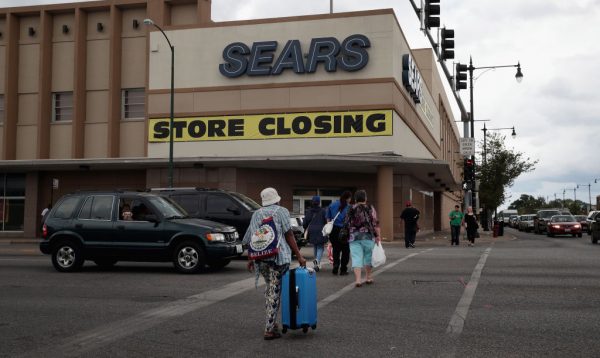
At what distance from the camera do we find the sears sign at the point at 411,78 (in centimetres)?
3172

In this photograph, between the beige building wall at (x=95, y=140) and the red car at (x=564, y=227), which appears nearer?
the beige building wall at (x=95, y=140)

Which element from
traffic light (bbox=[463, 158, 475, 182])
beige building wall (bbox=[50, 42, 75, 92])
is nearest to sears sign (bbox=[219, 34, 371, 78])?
traffic light (bbox=[463, 158, 475, 182])

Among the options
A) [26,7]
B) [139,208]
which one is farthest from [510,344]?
[26,7]

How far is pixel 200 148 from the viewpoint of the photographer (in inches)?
1249

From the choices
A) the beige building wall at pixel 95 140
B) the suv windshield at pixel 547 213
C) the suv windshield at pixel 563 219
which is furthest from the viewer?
the suv windshield at pixel 547 213

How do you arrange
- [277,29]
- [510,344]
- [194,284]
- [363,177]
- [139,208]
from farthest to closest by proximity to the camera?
1. [363,177]
2. [277,29]
3. [139,208]
4. [194,284]
5. [510,344]

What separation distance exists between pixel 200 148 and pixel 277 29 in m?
6.89

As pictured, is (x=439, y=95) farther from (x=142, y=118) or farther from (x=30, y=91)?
(x=30, y=91)

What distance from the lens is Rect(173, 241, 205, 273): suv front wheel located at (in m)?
13.7

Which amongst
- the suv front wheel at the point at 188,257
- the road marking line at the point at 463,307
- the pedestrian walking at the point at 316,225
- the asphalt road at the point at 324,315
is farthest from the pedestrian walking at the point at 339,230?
the suv front wheel at the point at 188,257

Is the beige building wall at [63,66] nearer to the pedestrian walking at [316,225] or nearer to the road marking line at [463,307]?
the pedestrian walking at [316,225]

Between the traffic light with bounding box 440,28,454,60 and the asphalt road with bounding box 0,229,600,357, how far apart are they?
6419mm

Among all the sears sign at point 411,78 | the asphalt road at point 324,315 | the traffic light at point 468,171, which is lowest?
the asphalt road at point 324,315

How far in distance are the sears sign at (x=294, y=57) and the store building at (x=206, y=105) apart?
0.17 ft
